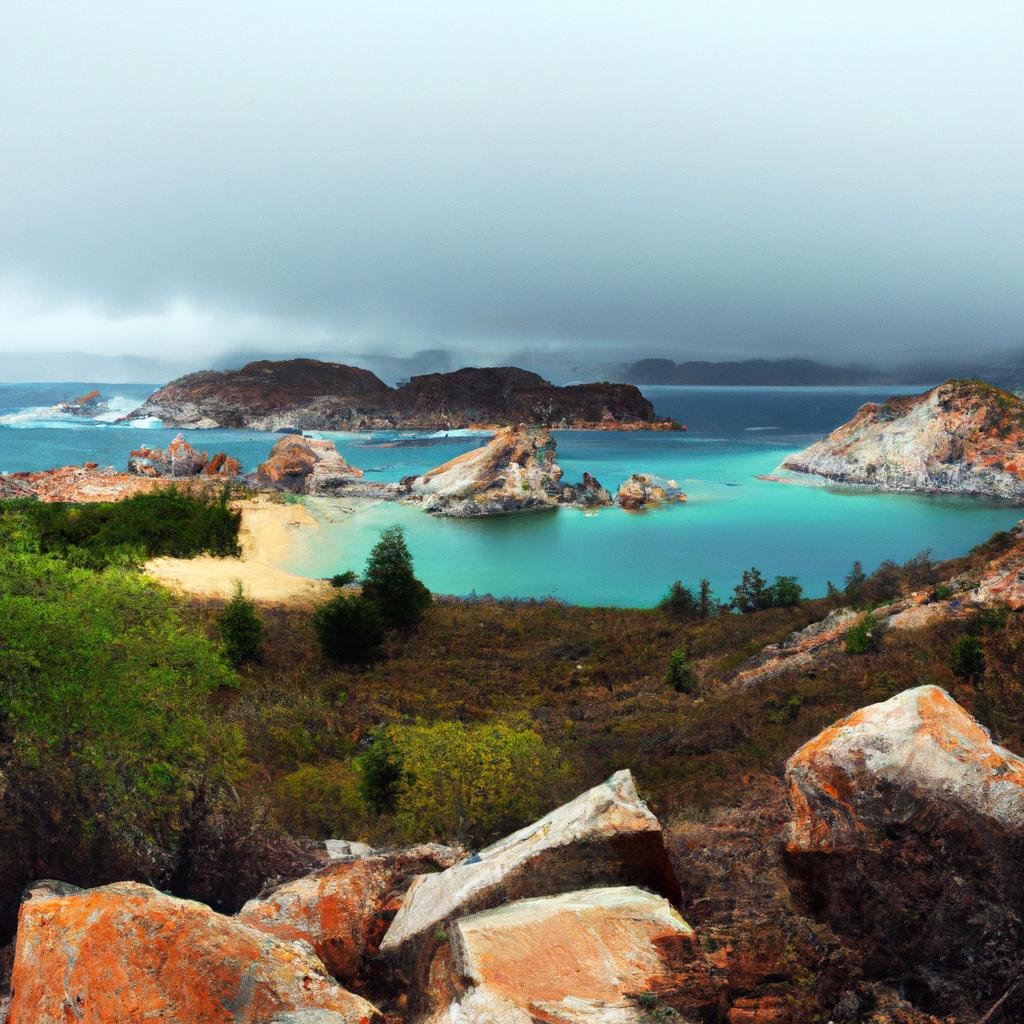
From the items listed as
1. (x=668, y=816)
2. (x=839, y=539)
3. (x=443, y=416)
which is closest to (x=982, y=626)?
(x=668, y=816)

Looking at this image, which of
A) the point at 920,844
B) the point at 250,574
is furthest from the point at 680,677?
the point at 250,574

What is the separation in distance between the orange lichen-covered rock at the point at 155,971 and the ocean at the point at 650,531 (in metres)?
27.9

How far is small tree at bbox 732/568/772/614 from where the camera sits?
2917 cm

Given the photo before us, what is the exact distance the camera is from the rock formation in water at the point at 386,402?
109312mm

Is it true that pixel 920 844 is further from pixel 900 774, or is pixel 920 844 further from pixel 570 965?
pixel 570 965

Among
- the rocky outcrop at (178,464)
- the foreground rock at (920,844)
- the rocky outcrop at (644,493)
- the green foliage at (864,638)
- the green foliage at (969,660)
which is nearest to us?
the foreground rock at (920,844)

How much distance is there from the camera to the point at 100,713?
8.92 meters

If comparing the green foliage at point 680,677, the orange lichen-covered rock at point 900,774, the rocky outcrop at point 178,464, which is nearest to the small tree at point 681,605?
the green foliage at point 680,677

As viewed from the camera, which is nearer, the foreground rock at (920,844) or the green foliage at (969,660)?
the foreground rock at (920,844)

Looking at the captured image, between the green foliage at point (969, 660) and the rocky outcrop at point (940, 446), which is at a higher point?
the rocky outcrop at point (940, 446)

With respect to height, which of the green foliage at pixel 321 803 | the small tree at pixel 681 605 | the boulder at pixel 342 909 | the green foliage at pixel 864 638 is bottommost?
the green foliage at pixel 321 803

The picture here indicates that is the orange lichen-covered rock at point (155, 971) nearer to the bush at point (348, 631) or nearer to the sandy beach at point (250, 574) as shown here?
the bush at point (348, 631)

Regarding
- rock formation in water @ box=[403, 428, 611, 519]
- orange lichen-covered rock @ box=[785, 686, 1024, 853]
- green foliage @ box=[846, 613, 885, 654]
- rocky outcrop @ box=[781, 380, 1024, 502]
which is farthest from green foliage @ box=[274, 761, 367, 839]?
rocky outcrop @ box=[781, 380, 1024, 502]

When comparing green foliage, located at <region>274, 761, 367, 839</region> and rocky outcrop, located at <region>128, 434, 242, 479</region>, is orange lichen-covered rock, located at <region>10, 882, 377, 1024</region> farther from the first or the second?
rocky outcrop, located at <region>128, 434, 242, 479</region>
